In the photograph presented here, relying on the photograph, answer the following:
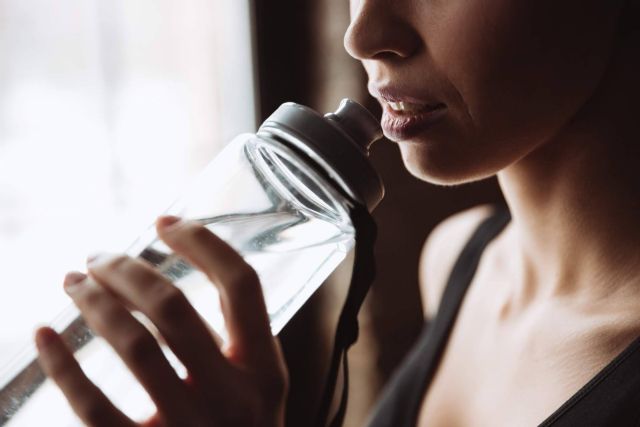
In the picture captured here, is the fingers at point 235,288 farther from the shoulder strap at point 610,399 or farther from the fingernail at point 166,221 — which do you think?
the shoulder strap at point 610,399

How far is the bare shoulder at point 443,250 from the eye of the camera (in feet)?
3.04

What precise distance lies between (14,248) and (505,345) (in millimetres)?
654

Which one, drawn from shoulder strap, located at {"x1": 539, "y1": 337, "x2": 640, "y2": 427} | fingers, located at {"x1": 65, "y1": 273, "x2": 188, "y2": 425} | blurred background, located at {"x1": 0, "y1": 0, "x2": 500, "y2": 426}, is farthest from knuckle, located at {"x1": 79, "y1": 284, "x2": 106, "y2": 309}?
blurred background, located at {"x1": 0, "y1": 0, "x2": 500, "y2": 426}

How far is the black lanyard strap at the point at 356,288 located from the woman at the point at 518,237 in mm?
77

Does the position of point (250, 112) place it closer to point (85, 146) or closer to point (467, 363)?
point (85, 146)

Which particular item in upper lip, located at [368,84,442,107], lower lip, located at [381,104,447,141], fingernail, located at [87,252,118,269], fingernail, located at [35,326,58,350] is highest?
upper lip, located at [368,84,442,107]

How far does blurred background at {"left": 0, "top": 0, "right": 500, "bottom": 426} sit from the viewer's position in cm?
93

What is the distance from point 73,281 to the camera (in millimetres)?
438

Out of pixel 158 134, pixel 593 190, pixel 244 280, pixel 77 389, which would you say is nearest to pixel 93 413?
pixel 77 389

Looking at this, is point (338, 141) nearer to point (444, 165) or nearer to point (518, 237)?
point (444, 165)

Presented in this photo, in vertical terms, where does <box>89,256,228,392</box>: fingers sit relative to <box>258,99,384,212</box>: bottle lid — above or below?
below

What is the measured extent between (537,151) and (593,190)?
0.06 metres

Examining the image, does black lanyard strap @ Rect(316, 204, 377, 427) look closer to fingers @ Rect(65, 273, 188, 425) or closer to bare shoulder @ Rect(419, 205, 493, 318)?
fingers @ Rect(65, 273, 188, 425)

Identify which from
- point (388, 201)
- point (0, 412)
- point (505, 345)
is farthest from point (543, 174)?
point (388, 201)
